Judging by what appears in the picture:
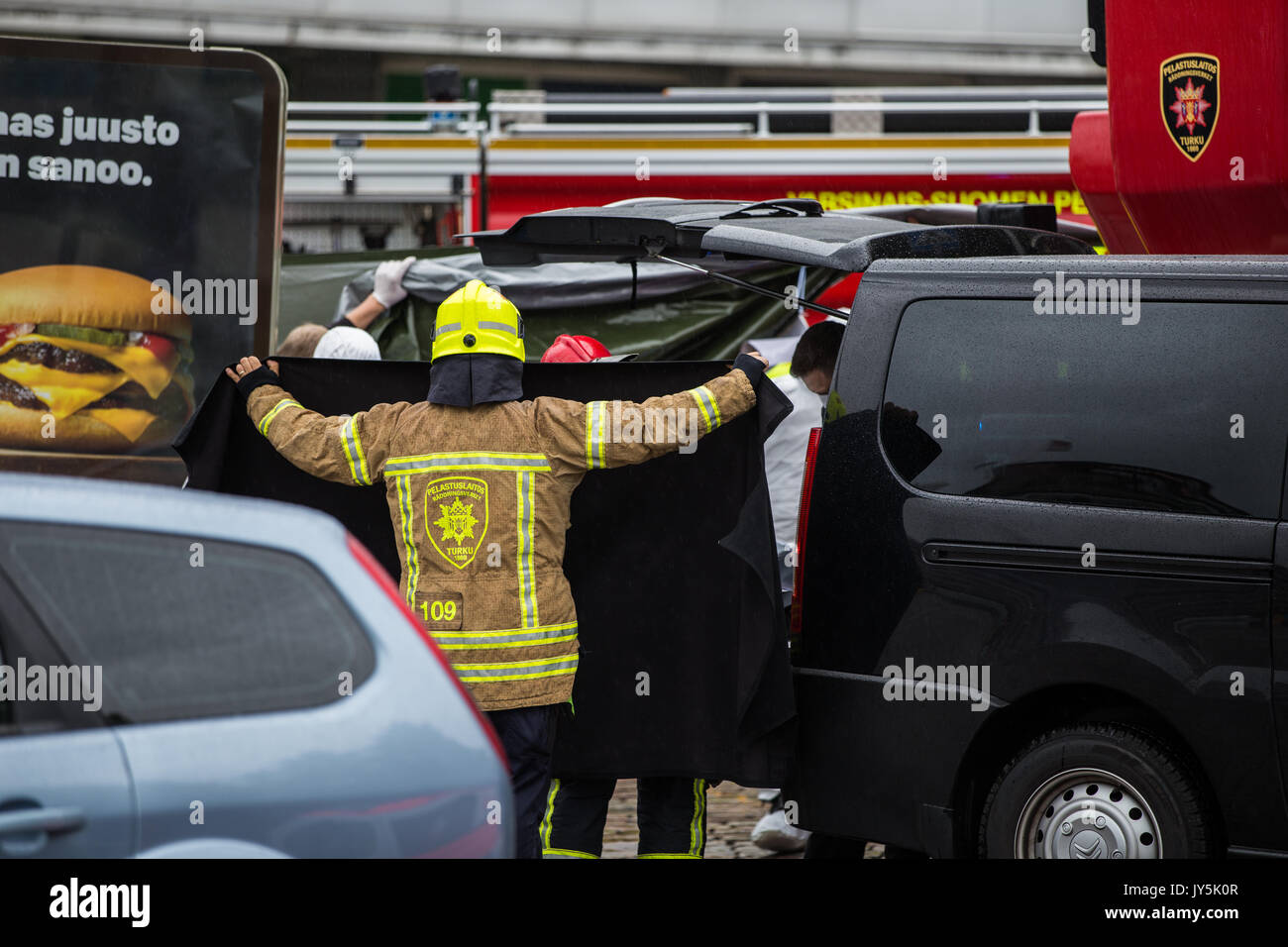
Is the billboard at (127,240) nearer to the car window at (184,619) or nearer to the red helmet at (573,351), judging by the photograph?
the red helmet at (573,351)

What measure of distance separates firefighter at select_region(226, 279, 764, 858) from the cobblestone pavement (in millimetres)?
1692

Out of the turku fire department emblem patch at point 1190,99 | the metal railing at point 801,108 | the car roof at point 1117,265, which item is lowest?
the car roof at point 1117,265

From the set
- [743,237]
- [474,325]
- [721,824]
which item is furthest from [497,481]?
[721,824]

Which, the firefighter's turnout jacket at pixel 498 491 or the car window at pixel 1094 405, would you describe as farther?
the firefighter's turnout jacket at pixel 498 491

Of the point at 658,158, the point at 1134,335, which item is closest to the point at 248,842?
the point at 1134,335

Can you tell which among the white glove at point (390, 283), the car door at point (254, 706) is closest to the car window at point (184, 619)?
the car door at point (254, 706)

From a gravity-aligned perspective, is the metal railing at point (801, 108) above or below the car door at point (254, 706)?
above

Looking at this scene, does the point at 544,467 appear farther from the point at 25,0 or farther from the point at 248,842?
the point at 25,0

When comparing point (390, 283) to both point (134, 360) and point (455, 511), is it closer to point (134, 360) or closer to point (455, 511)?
point (134, 360)

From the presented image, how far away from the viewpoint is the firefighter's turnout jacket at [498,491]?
4727 mm

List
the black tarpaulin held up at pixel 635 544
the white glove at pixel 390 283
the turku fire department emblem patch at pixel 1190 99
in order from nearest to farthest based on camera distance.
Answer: the black tarpaulin held up at pixel 635 544 → the turku fire department emblem patch at pixel 1190 99 → the white glove at pixel 390 283

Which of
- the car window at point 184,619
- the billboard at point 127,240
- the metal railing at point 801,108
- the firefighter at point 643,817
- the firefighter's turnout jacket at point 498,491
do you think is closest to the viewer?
the car window at point 184,619

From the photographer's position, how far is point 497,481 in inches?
187
